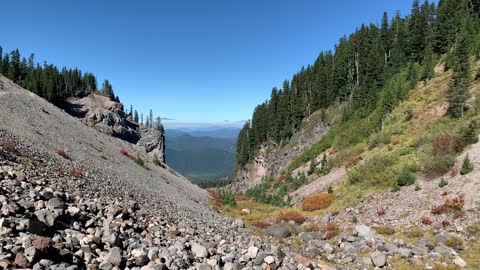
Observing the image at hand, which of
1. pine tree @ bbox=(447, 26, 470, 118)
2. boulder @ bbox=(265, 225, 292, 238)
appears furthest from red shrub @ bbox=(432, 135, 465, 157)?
boulder @ bbox=(265, 225, 292, 238)

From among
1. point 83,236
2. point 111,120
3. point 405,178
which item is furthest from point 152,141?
point 83,236

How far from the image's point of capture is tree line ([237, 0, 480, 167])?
5458 cm

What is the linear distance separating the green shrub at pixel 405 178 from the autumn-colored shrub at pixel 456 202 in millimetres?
4940

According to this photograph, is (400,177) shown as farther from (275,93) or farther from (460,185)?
(275,93)

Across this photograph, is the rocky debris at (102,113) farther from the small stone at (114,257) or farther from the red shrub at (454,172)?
the small stone at (114,257)

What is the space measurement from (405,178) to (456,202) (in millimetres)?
6013

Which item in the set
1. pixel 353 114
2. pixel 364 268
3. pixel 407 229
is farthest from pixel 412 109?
pixel 364 268

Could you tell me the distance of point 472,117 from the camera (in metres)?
31.1

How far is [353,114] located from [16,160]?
64422 millimetres

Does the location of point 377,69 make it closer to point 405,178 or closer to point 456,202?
point 405,178

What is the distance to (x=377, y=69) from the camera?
7631cm

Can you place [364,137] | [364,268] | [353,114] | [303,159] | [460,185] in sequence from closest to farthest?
[364,268] → [460,185] → [364,137] → [303,159] → [353,114]

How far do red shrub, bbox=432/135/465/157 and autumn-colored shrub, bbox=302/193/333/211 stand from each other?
35.1 ft

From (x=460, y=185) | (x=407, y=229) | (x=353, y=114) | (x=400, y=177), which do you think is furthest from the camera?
(x=353, y=114)
